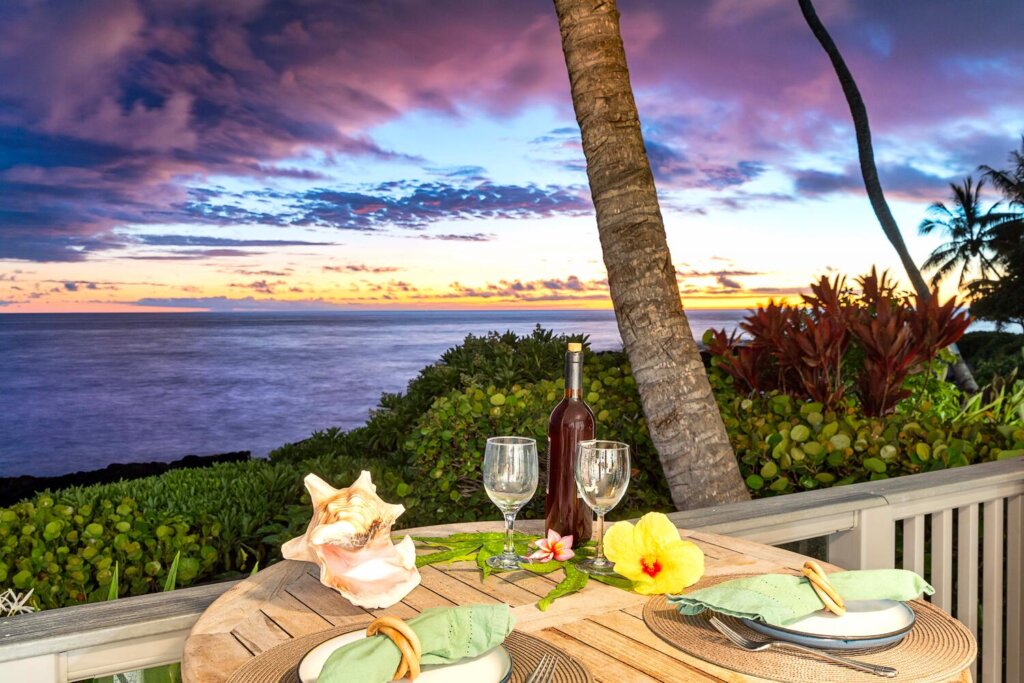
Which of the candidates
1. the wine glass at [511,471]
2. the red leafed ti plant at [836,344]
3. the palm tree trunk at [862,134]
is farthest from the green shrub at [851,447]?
the palm tree trunk at [862,134]

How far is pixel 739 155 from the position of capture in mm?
13219

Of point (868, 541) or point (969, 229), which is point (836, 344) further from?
point (969, 229)

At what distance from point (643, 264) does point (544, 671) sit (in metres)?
2.18

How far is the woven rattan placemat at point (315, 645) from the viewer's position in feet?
3.16

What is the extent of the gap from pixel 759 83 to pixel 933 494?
1049 centimetres

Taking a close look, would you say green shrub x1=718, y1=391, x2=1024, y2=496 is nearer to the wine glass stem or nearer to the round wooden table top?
the round wooden table top

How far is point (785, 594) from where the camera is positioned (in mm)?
1129

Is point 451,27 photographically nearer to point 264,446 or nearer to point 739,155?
point 739,155

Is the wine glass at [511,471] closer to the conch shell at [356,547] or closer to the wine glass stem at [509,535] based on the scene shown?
the wine glass stem at [509,535]

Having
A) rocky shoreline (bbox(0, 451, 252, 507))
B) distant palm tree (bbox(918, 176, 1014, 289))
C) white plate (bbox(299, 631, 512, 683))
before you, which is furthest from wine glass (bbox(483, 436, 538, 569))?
distant palm tree (bbox(918, 176, 1014, 289))

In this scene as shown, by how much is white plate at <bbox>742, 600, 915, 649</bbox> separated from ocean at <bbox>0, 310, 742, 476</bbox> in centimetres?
1132

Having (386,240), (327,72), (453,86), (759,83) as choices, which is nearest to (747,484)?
(759,83)

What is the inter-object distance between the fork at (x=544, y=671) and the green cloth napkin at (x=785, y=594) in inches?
10.7

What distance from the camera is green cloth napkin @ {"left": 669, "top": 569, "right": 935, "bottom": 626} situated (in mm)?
1101
